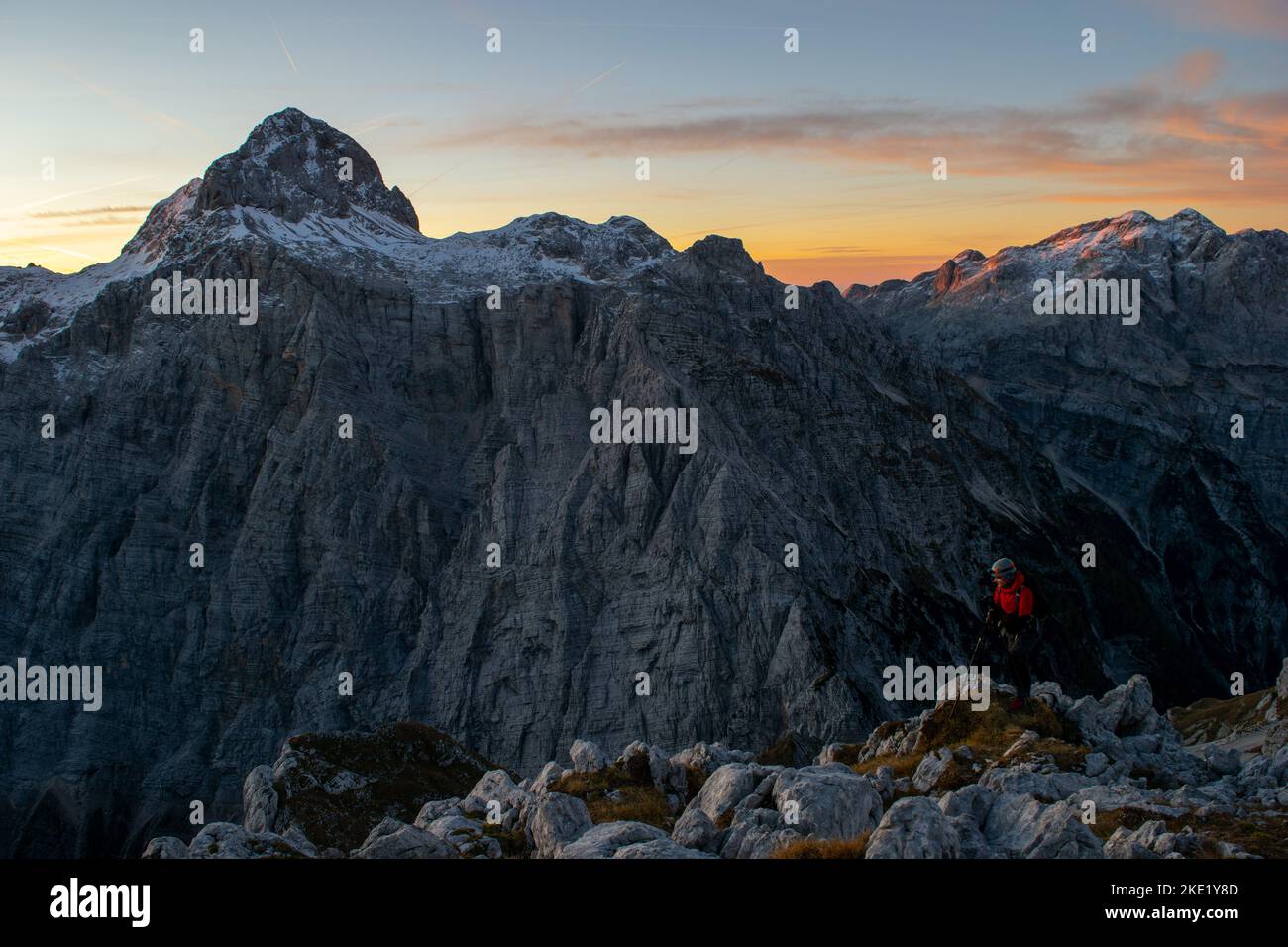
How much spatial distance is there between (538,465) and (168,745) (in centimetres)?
4363

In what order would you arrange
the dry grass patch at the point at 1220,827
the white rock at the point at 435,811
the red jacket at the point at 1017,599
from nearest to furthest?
1. the dry grass patch at the point at 1220,827
2. the red jacket at the point at 1017,599
3. the white rock at the point at 435,811

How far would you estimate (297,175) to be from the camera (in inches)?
7003

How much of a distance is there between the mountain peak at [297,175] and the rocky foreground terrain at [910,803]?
137m

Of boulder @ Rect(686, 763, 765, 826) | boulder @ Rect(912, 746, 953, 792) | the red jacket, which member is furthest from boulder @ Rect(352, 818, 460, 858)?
the red jacket

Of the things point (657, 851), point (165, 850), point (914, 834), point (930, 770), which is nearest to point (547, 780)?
point (930, 770)

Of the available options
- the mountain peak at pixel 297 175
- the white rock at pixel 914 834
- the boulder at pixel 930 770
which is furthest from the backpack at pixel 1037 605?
the mountain peak at pixel 297 175

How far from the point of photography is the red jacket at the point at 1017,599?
123ft

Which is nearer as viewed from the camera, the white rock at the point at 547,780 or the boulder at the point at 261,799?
the white rock at the point at 547,780

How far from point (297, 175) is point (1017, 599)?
505 ft

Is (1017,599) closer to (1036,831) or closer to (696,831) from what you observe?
(1036,831)

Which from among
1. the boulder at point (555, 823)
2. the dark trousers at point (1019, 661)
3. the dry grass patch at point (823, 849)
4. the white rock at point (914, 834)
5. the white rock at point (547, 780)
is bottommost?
the white rock at point (547, 780)

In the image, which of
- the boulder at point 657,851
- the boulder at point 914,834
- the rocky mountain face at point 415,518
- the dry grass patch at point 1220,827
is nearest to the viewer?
the boulder at point 914,834

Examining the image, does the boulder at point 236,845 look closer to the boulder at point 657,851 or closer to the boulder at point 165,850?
the boulder at point 165,850
